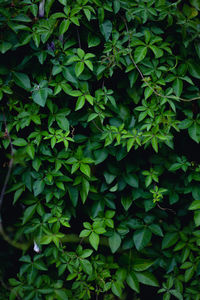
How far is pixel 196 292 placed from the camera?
2.11 metres

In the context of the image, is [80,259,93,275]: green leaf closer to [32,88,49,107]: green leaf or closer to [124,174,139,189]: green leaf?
[124,174,139,189]: green leaf

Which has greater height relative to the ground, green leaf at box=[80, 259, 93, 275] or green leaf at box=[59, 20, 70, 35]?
green leaf at box=[59, 20, 70, 35]

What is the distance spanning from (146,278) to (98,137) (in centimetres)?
115

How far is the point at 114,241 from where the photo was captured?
2070 millimetres

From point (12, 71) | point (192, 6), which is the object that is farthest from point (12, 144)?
point (192, 6)

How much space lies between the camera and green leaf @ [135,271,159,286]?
7.02 feet

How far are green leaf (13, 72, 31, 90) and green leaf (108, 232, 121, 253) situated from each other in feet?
3.97

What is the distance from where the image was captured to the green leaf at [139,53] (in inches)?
71.5

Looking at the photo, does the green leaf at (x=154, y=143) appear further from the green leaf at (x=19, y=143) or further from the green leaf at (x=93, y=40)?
the green leaf at (x=19, y=143)

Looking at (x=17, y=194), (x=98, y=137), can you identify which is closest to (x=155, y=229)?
(x=98, y=137)

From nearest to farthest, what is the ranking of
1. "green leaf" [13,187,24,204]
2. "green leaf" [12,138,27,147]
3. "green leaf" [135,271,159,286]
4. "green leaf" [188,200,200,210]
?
"green leaf" [12,138,27,147], "green leaf" [13,187,24,204], "green leaf" [188,200,200,210], "green leaf" [135,271,159,286]

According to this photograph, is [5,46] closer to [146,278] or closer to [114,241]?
[114,241]

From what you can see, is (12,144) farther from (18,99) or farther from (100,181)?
(100,181)

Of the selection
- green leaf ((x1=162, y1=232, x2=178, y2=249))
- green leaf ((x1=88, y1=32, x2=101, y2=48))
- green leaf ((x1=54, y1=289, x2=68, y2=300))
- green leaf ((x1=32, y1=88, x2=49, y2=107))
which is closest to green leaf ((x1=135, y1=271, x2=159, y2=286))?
green leaf ((x1=162, y1=232, x2=178, y2=249))
